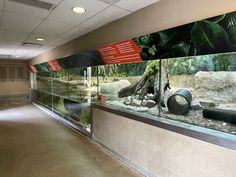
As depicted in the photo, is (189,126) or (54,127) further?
(54,127)

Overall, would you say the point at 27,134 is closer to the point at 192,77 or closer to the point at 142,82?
the point at 142,82

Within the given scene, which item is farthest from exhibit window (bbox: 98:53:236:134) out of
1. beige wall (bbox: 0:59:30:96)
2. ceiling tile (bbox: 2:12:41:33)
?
beige wall (bbox: 0:59:30:96)

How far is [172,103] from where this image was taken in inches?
89.3

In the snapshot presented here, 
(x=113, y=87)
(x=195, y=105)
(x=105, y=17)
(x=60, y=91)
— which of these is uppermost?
(x=105, y=17)

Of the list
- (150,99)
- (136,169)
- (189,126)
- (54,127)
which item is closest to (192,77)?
(189,126)

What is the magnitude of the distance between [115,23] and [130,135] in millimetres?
1903

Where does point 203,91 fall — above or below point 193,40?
below

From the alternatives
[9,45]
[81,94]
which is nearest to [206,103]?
[81,94]

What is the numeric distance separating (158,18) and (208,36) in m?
0.79

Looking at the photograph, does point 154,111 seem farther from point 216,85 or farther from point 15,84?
point 15,84

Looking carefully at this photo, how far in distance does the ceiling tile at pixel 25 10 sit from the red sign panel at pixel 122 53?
1097 millimetres

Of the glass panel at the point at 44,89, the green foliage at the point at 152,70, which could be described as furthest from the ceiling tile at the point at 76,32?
the glass panel at the point at 44,89

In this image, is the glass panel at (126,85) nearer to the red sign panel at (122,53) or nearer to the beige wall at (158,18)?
the red sign panel at (122,53)

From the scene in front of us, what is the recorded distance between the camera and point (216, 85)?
184 centimetres
